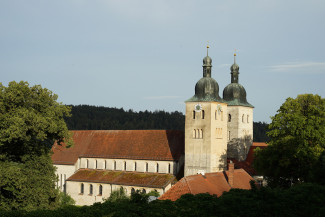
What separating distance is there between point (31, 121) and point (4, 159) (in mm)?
3847

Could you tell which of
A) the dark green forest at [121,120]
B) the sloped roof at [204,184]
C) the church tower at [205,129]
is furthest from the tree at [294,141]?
the dark green forest at [121,120]

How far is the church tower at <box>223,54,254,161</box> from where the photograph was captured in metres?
57.2

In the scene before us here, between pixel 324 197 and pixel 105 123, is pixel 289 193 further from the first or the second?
pixel 105 123

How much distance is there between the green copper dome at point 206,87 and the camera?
1912 inches

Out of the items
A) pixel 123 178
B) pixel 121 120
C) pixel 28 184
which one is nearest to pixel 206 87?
pixel 123 178

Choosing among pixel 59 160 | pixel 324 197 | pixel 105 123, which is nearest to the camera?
pixel 324 197

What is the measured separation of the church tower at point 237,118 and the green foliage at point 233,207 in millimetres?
36395

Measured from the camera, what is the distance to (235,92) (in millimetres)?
57875

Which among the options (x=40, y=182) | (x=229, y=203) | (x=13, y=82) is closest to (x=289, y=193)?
(x=229, y=203)

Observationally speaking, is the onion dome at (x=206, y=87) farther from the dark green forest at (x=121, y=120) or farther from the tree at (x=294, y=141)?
the dark green forest at (x=121, y=120)

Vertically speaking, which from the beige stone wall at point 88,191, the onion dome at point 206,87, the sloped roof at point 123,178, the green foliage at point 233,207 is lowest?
the beige stone wall at point 88,191

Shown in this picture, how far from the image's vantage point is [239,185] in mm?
40500

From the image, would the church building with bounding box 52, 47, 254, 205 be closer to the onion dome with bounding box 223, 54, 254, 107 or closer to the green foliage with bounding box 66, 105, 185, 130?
the onion dome with bounding box 223, 54, 254, 107

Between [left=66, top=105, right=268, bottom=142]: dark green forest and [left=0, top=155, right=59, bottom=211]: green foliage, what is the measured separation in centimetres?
9971
